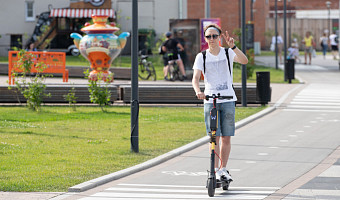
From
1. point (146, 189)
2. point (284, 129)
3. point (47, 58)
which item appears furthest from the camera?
point (47, 58)

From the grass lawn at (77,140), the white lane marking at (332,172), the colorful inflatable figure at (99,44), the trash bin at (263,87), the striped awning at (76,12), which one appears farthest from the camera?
the striped awning at (76,12)

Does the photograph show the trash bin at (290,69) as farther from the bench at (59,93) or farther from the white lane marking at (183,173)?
the white lane marking at (183,173)

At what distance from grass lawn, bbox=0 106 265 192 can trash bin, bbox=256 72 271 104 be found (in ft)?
2.08

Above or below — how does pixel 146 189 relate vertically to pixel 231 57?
below

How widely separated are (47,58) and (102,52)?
11.5ft

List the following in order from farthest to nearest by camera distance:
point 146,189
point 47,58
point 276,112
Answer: point 47,58 < point 276,112 < point 146,189

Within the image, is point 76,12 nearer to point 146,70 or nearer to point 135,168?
point 146,70

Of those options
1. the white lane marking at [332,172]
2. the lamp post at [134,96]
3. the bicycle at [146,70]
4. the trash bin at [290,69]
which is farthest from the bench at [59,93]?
the white lane marking at [332,172]

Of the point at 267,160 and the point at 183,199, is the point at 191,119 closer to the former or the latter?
the point at 267,160

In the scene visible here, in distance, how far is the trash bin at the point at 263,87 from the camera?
19.8 meters

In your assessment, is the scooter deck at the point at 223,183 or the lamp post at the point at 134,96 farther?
the lamp post at the point at 134,96

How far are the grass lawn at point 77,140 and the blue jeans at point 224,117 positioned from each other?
1.81 m

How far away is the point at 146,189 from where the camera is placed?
9.43 metres

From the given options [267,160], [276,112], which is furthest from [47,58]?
[267,160]
